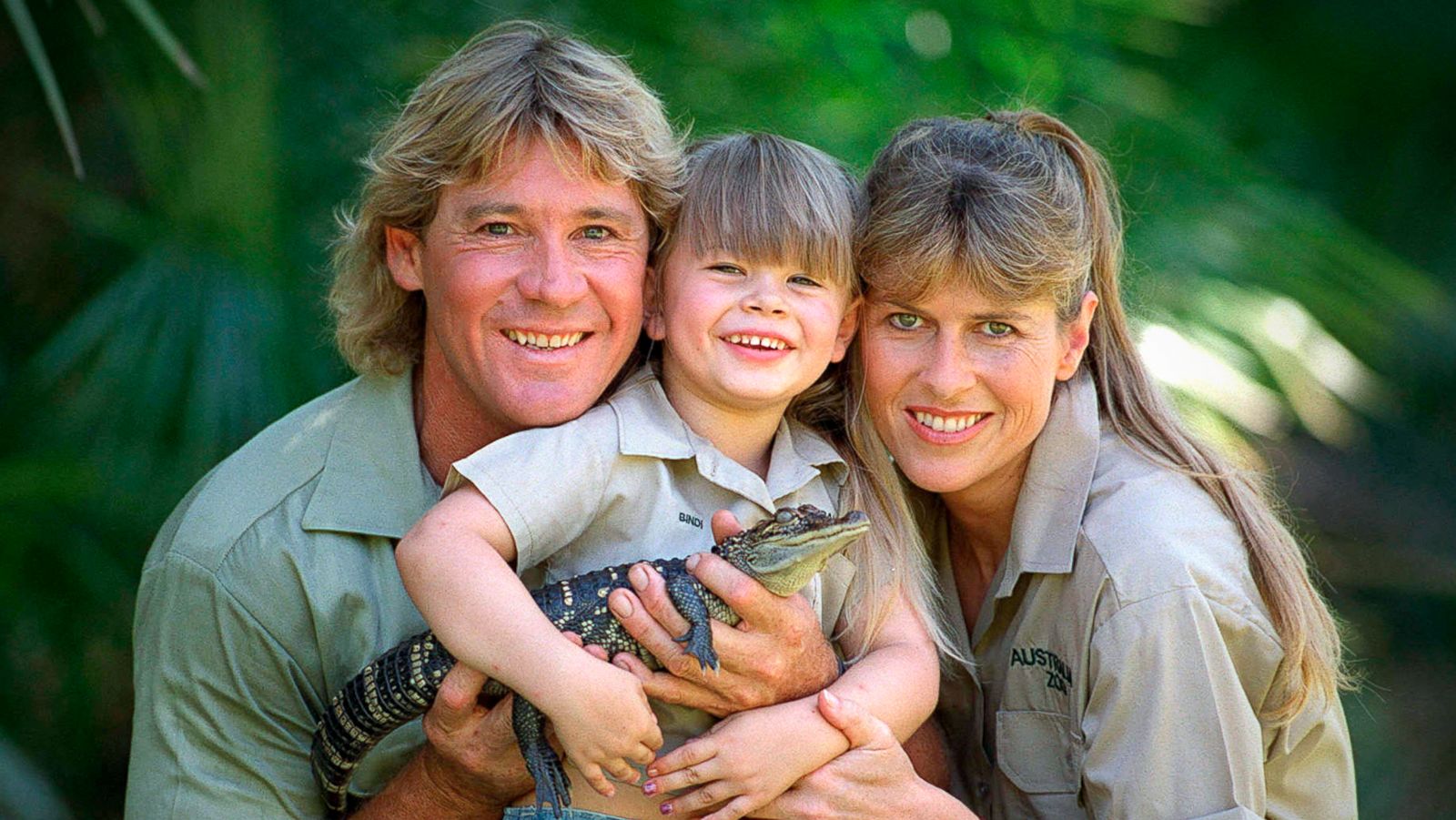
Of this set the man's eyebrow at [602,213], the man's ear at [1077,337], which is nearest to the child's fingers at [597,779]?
the man's eyebrow at [602,213]

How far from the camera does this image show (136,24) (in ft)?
16.7

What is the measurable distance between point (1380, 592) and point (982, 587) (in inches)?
146

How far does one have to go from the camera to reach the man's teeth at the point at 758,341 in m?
3.43

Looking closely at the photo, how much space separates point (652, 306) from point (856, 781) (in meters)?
1.31

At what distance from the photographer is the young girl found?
3008mm

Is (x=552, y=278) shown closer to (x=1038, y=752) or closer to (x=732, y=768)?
(x=732, y=768)

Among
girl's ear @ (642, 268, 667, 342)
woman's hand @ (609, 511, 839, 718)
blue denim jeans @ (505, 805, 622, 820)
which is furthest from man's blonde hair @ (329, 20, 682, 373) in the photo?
blue denim jeans @ (505, 805, 622, 820)

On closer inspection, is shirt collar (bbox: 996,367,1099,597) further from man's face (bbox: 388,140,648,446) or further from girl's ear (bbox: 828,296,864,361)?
man's face (bbox: 388,140,648,446)

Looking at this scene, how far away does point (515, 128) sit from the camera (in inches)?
142

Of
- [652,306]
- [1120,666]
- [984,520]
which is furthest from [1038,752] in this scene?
[652,306]

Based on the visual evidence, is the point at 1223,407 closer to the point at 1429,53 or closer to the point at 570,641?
the point at 570,641

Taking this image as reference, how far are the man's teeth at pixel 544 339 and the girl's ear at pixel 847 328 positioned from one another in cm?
67

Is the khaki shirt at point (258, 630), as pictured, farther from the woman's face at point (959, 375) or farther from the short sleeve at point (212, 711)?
the woman's face at point (959, 375)

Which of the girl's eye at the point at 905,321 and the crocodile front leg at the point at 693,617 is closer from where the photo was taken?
the crocodile front leg at the point at 693,617
